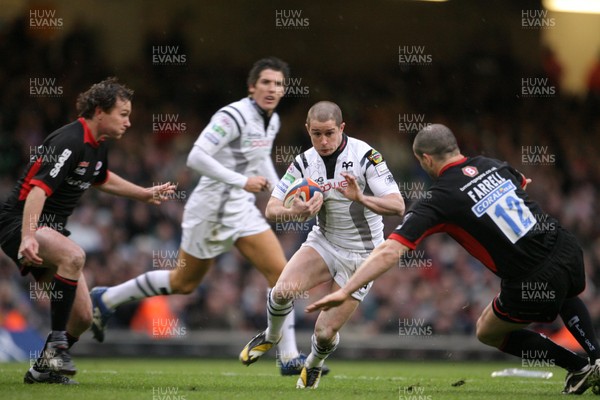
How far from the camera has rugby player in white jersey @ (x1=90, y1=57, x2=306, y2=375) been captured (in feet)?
29.9

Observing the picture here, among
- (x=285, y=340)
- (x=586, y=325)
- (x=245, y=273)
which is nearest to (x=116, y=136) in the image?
(x=285, y=340)

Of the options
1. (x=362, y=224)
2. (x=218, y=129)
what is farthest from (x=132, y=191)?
(x=362, y=224)

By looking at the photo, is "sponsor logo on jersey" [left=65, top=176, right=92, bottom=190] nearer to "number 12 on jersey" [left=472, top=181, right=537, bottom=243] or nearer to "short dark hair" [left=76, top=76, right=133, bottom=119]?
"short dark hair" [left=76, top=76, right=133, bottom=119]

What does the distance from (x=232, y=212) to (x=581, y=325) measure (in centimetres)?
378

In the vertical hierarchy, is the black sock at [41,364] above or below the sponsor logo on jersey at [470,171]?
below

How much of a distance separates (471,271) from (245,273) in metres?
4.14

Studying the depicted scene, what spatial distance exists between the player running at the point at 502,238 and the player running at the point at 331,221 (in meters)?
0.73

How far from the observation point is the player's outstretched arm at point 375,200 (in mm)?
7012

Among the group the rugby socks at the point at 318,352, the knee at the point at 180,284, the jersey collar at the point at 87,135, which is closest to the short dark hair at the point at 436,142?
the rugby socks at the point at 318,352

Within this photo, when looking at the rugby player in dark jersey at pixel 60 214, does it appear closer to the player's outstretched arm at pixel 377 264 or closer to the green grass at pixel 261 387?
the green grass at pixel 261 387

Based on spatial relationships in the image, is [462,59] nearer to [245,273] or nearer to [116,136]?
[245,273]

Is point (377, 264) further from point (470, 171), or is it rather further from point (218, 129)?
point (218, 129)

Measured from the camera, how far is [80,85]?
58.6 feet

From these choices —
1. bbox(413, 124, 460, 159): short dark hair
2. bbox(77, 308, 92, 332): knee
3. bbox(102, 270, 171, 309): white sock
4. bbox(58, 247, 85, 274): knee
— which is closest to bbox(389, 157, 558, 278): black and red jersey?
bbox(413, 124, 460, 159): short dark hair
